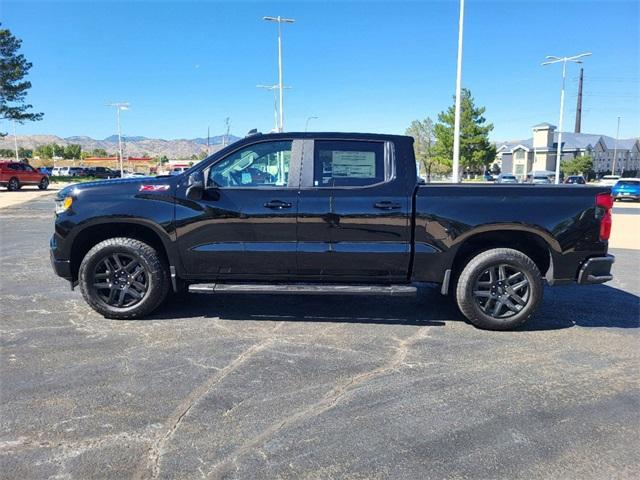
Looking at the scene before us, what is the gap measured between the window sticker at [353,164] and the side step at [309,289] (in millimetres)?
1125

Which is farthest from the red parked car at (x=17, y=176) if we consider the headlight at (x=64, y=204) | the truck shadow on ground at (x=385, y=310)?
the truck shadow on ground at (x=385, y=310)

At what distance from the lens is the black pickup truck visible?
15.9 ft

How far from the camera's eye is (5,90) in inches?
1581

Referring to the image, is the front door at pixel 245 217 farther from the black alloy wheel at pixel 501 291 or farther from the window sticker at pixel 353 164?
the black alloy wheel at pixel 501 291

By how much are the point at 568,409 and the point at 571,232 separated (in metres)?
2.04

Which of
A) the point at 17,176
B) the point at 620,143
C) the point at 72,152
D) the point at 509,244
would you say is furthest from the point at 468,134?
the point at 72,152

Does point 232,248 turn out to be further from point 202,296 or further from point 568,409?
point 568,409

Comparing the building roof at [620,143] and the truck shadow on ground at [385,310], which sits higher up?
the building roof at [620,143]

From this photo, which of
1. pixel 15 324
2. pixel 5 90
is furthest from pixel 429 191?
pixel 5 90

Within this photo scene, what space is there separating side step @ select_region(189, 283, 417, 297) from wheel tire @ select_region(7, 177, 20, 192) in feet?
105

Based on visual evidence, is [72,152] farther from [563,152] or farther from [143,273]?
[143,273]

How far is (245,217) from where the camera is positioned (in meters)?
4.88

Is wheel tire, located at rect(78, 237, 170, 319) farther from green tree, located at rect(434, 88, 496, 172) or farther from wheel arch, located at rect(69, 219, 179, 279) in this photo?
green tree, located at rect(434, 88, 496, 172)

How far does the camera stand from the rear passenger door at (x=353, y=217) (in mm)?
4848
